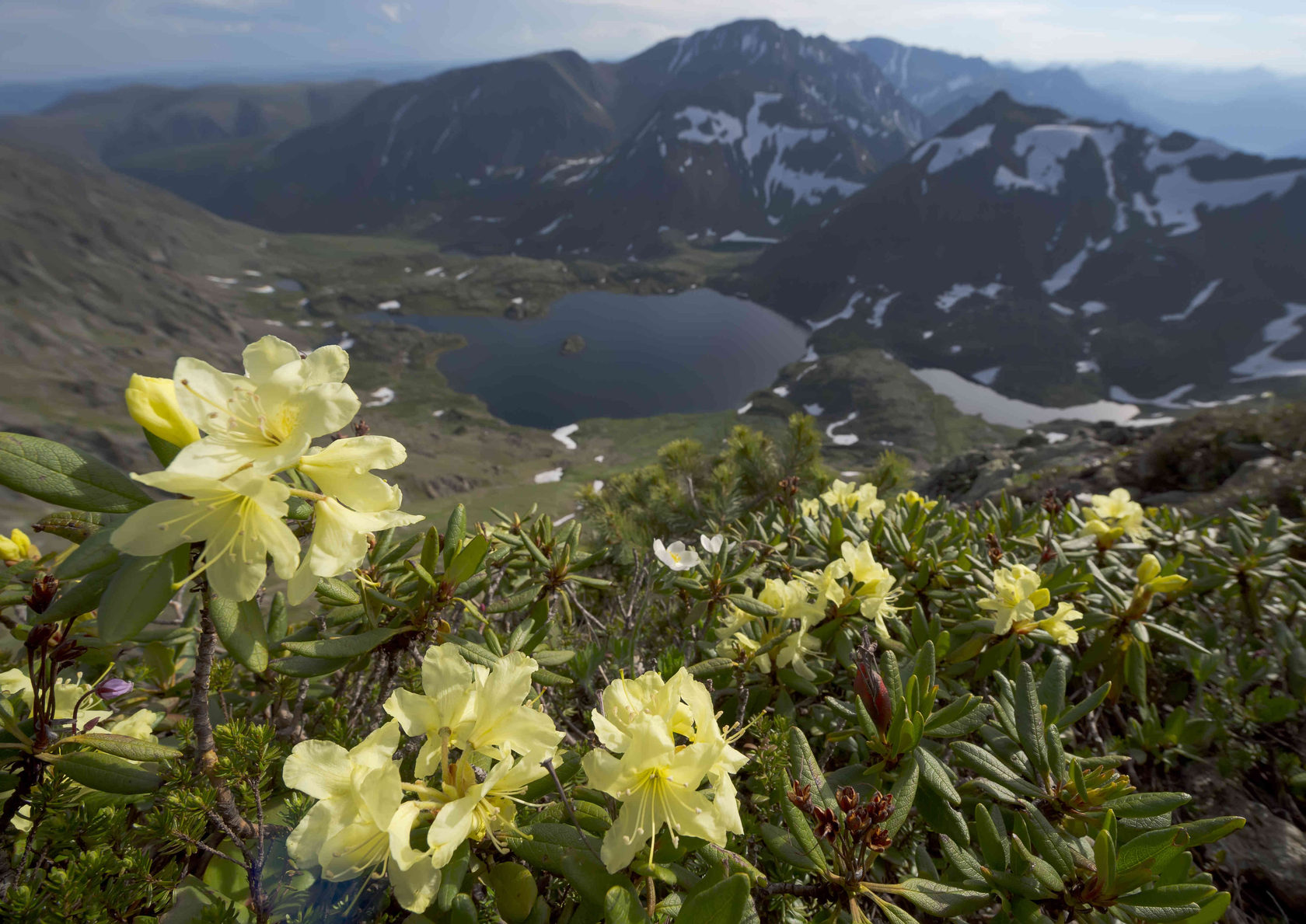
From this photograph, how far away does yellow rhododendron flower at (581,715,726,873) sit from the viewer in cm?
101

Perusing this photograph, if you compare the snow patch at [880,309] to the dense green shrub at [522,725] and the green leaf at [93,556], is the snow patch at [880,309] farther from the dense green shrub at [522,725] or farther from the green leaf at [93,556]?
the green leaf at [93,556]

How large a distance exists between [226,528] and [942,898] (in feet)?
5.28

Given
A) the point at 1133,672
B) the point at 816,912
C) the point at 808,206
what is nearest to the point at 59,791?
the point at 816,912

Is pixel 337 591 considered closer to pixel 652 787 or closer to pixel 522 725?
pixel 522 725

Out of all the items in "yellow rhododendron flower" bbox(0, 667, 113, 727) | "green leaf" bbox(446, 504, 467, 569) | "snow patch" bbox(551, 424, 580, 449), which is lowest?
"snow patch" bbox(551, 424, 580, 449)

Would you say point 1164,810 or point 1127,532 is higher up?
point 1164,810

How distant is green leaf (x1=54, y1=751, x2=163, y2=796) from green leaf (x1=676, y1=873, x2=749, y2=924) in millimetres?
1095

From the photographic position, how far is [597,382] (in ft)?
242

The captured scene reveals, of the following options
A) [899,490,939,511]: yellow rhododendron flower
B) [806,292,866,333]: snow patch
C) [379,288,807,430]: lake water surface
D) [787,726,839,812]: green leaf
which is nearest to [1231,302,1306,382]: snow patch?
[806,292,866,333]: snow patch

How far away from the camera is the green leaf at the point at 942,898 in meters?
1.22

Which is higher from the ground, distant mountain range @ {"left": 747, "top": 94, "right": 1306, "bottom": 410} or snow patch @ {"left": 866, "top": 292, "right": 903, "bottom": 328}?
distant mountain range @ {"left": 747, "top": 94, "right": 1306, "bottom": 410}

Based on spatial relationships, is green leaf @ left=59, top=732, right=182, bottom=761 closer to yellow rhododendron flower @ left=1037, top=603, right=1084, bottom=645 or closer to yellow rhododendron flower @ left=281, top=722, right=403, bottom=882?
yellow rhododendron flower @ left=281, top=722, right=403, bottom=882

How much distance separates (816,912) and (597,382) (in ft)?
242

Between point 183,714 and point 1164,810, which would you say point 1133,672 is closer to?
point 1164,810
